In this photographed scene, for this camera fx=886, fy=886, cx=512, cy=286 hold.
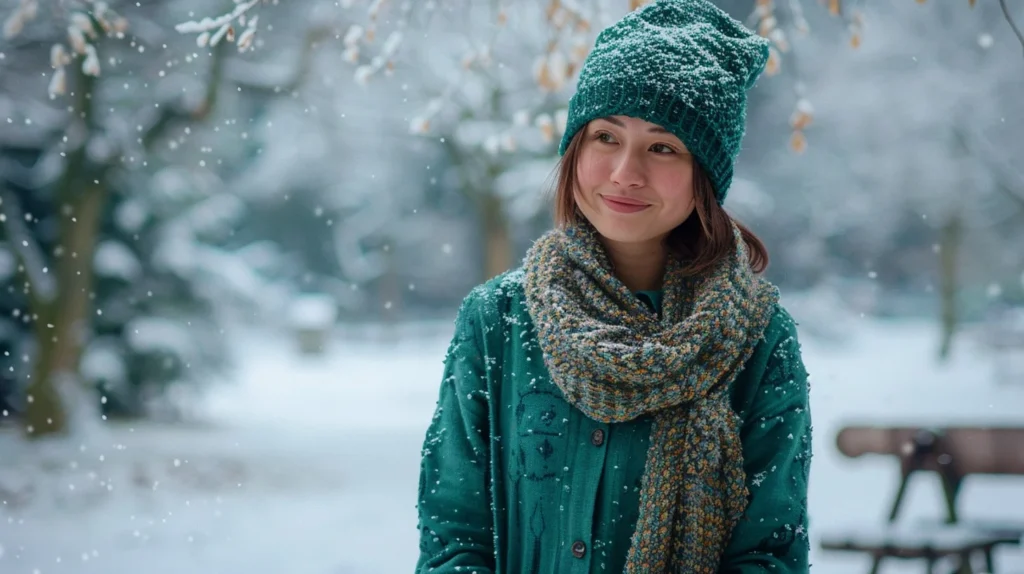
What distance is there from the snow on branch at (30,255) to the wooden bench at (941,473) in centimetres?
365

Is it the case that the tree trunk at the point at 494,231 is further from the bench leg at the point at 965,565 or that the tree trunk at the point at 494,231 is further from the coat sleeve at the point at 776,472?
the coat sleeve at the point at 776,472

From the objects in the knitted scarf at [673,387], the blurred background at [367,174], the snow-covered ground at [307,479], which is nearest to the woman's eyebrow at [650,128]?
the knitted scarf at [673,387]

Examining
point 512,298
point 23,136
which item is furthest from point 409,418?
point 512,298

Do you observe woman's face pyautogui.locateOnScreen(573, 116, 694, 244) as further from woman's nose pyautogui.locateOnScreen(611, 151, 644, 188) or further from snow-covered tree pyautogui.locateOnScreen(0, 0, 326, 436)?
snow-covered tree pyautogui.locateOnScreen(0, 0, 326, 436)

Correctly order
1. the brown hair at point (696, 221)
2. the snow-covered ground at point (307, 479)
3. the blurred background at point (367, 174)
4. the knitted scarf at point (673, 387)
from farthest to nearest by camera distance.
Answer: the blurred background at point (367, 174), the snow-covered ground at point (307, 479), the brown hair at point (696, 221), the knitted scarf at point (673, 387)

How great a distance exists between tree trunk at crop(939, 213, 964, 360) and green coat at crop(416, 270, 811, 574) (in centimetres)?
324

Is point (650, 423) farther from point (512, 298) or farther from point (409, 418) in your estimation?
point (409, 418)

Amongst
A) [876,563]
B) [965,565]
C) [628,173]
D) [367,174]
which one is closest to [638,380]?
[628,173]

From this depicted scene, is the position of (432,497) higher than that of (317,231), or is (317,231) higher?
(317,231)

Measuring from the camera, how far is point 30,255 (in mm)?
4352

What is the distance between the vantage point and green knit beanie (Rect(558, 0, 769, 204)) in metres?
1.20

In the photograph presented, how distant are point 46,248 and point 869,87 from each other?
416 centimetres

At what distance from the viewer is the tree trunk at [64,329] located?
4.27m

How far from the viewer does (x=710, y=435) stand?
1192 mm
